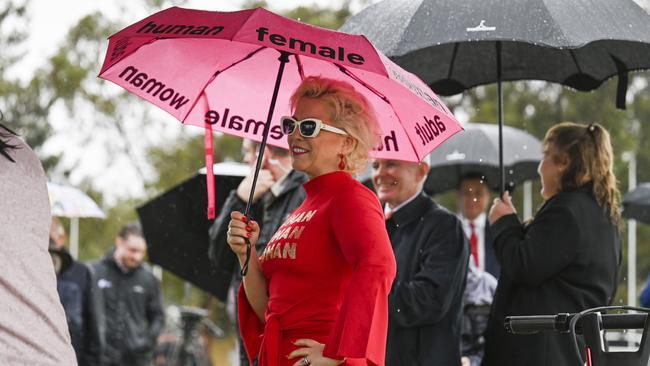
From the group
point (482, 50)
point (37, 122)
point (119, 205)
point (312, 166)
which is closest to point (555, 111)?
point (119, 205)

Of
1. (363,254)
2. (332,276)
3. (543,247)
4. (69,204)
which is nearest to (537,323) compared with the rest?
(363,254)

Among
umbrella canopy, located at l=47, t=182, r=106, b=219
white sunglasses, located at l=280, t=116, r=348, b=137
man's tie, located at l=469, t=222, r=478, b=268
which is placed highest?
umbrella canopy, located at l=47, t=182, r=106, b=219

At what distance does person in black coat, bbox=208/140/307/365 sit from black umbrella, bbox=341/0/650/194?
846 millimetres

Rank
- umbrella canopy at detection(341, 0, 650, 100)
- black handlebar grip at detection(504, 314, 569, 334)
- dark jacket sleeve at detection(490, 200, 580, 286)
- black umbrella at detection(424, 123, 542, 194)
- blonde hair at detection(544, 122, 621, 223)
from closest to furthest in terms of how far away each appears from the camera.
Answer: black handlebar grip at detection(504, 314, 569, 334) → umbrella canopy at detection(341, 0, 650, 100) → dark jacket sleeve at detection(490, 200, 580, 286) → blonde hair at detection(544, 122, 621, 223) → black umbrella at detection(424, 123, 542, 194)

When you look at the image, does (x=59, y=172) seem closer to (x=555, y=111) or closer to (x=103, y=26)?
(x=103, y=26)

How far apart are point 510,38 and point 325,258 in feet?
4.32

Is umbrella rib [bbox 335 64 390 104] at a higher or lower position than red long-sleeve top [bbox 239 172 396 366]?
higher

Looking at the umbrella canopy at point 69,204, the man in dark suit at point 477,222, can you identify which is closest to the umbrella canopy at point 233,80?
the man in dark suit at point 477,222

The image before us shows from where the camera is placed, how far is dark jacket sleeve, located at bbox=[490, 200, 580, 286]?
5523 millimetres

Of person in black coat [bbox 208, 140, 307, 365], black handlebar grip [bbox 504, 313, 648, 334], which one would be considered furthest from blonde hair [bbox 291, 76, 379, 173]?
person in black coat [bbox 208, 140, 307, 365]

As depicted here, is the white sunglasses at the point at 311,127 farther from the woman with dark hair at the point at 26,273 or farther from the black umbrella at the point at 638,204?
the black umbrella at the point at 638,204

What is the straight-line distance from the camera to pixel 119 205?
102ft

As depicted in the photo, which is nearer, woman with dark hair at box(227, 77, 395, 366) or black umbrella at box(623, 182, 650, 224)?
woman with dark hair at box(227, 77, 395, 366)

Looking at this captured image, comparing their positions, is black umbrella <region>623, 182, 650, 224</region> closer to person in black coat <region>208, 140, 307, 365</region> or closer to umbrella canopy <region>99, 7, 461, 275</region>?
person in black coat <region>208, 140, 307, 365</region>
